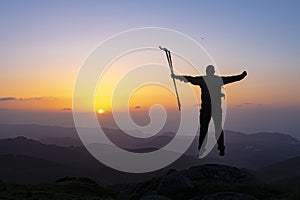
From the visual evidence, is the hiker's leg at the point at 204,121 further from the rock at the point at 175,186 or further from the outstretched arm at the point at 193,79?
the rock at the point at 175,186

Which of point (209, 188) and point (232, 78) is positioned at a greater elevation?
point (232, 78)

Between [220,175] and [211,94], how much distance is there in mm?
4862

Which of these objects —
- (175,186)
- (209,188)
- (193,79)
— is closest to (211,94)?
(193,79)

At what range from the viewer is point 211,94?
18.0 meters

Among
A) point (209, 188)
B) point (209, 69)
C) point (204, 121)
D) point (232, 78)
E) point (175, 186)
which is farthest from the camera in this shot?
point (204, 121)

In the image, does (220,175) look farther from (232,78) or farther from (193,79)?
(193,79)

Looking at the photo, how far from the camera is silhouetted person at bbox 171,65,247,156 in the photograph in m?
17.8

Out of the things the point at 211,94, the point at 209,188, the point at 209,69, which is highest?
the point at 209,69

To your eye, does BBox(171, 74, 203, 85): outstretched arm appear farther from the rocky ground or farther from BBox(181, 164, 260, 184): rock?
BBox(181, 164, 260, 184): rock

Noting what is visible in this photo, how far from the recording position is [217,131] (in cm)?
1806

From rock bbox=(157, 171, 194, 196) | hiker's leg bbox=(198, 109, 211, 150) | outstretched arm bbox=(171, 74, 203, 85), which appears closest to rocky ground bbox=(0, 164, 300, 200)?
rock bbox=(157, 171, 194, 196)

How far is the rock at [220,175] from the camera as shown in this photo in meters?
19.8

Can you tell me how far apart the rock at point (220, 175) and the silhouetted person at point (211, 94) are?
2.97 metres

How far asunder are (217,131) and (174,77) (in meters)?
3.28
